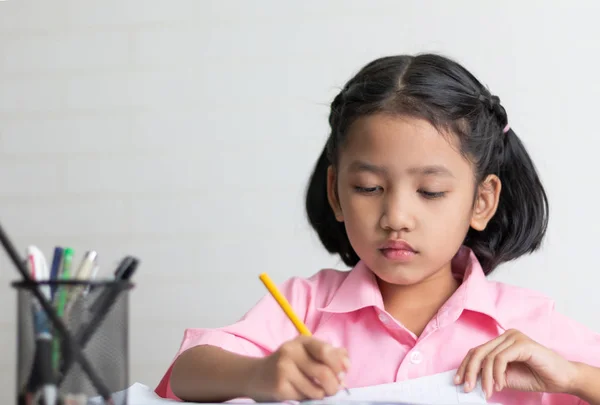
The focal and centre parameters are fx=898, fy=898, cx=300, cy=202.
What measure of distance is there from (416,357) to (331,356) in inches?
16.2

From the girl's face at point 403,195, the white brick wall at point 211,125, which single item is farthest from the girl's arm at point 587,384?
the white brick wall at point 211,125

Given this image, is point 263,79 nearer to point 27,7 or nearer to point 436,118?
point 27,7

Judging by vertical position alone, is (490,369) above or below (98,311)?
below

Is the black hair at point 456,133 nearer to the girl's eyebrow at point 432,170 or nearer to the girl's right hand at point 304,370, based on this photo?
the girl's eyebrow at point 432,170

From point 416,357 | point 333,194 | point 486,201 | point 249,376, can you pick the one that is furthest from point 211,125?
point 249,376

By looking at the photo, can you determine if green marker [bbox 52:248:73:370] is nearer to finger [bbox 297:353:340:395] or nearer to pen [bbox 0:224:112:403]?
pen [bbox 0:224:112:403]

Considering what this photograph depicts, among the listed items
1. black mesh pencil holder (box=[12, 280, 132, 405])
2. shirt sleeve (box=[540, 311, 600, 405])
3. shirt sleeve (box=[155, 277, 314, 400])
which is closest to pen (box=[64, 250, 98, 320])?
black mesh pencil holder (box=[12, 280, 132, 405])

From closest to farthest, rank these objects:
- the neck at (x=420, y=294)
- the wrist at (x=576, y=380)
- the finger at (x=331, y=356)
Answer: the finger at (x=331, y=356)
the wrist at (x=576, y=380)
the neck at (x=420, y=294)

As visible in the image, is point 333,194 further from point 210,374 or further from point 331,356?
point 331,356

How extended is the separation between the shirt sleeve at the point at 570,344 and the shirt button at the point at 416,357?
17 centimetres

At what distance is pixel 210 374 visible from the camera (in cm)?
108

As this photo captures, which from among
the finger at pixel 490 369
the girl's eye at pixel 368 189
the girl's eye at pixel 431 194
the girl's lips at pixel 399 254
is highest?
the girl's eye at pixel 368 189

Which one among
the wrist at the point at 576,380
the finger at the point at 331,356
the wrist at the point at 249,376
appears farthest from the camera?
the wrist at the point at 576,380

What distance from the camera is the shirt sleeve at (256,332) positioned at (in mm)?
1201
